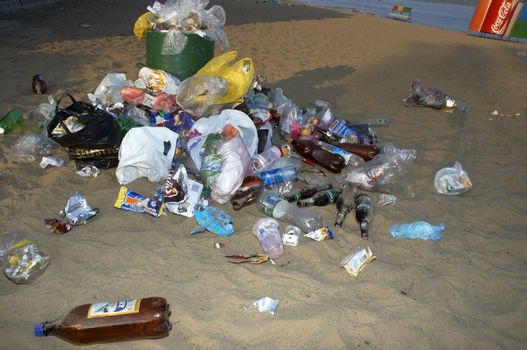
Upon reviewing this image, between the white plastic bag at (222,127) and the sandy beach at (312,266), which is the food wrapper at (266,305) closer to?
the sandy beach at (312,266)

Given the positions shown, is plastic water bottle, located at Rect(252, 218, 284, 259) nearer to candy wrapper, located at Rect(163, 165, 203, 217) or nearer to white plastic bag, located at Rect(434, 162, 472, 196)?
candy wrapper, located at Rect(163, 165, 203, 217)

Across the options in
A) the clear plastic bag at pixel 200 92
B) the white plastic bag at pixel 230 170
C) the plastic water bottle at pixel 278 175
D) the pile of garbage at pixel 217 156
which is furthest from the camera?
the clear plastic bag at pixel 200 92

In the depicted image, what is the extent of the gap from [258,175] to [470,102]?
4.38 m

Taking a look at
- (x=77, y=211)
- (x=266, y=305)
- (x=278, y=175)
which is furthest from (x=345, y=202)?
(x=77, y=211)

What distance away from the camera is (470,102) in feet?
18.3

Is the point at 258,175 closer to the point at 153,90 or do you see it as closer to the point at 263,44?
the point at 153,90

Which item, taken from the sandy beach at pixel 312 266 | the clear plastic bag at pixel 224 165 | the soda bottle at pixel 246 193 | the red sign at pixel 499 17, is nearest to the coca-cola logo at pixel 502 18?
the red sign at pixel 499 17

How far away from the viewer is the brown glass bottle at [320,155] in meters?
3.26

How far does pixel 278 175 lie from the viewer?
118 inches

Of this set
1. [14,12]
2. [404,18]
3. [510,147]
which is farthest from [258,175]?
[404,18]

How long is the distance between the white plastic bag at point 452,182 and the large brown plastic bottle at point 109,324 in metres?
2.55

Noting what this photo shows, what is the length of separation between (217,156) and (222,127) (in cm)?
38

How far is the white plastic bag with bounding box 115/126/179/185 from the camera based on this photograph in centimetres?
276

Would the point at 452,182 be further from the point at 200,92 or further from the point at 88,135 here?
the point at 88,135
